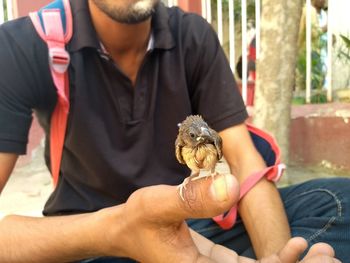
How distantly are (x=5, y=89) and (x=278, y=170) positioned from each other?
1334 millimetres

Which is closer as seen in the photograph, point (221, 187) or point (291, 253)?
point (221, 187)

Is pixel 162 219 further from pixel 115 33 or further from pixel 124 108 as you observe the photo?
pixel 115 33

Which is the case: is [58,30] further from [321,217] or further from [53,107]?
[321,217]

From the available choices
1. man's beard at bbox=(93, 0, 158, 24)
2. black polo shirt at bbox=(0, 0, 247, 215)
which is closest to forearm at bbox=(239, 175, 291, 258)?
black polo shirt at bbox=(0, 0, 247, 215)

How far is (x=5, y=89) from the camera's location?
2.24 meters

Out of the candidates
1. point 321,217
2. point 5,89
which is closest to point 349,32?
point 321,217

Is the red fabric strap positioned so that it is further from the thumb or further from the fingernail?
the fingernail

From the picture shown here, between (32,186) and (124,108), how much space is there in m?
3.55

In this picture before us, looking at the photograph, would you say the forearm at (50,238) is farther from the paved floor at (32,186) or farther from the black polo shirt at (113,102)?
the paved floor at (32,186)

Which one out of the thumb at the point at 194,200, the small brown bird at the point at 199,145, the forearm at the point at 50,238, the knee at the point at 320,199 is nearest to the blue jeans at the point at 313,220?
the knee at the point at 320,199

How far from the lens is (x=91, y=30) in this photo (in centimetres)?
245

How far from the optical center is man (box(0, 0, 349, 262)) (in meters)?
2.22

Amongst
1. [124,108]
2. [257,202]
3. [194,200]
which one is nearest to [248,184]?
[257,202]

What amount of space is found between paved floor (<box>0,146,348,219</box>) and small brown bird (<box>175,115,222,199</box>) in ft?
9.75
